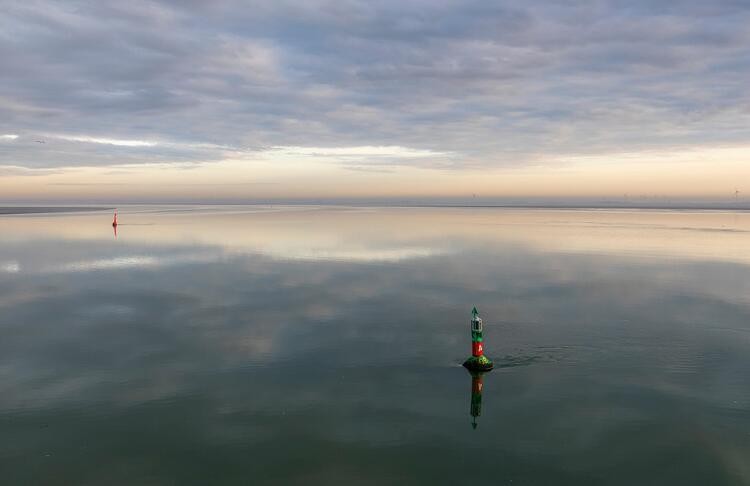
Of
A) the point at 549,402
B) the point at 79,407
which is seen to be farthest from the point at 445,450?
the point at 79,407

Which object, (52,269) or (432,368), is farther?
(52,269)

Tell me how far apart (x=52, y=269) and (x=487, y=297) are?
104 feet

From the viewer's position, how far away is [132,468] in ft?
35.4

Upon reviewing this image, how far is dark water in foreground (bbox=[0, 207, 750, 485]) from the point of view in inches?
436

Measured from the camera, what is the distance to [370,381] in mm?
15516

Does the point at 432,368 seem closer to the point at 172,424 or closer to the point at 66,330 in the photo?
the point at 172,424

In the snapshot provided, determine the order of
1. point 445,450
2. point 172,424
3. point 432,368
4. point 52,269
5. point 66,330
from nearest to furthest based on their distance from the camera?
1. point 445,450
2. point 172,424
3. point 432,368
4. point 66,330
5. point 52,269

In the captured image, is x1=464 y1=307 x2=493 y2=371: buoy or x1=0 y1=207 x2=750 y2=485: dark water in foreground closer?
x1=0 y1=207 x2=750 y2=485: dark water in foreground

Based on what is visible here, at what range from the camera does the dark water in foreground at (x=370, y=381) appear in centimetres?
1106

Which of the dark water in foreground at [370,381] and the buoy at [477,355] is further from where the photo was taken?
the buoy at [477,355]

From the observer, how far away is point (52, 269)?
38000 mm

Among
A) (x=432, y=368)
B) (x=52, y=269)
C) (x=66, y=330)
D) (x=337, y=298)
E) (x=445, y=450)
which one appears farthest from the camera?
(x=52, y=269)

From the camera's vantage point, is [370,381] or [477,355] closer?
[370,381]

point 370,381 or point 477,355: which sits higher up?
point 477,355
